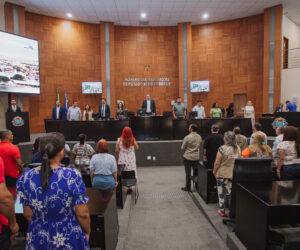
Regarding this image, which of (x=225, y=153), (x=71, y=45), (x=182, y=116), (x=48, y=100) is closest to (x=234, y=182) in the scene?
(x=225, y=153)

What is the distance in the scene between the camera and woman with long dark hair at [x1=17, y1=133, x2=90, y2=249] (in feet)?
4.62

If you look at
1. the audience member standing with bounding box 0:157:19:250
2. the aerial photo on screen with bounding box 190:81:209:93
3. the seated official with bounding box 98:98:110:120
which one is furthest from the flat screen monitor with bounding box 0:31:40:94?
the audience member standing with bounding box 0:157:19:250

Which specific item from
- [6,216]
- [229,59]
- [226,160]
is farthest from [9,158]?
[229,59]

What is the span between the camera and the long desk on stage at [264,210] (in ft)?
6.91

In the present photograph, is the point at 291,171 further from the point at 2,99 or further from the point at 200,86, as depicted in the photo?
the point at 2,99

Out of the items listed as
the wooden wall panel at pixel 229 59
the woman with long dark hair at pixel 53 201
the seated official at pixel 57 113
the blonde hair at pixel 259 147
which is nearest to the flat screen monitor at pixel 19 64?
the seated official at pixel 57 113

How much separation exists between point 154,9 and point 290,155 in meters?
10.1

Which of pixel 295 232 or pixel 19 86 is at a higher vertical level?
pixel 19 86

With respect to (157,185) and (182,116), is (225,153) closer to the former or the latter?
(157,185)

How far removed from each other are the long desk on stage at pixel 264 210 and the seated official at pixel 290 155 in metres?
0.43

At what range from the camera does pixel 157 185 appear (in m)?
5.87

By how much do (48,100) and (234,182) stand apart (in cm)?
1096

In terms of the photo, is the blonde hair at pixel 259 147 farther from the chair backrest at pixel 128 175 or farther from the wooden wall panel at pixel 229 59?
the wooden wall panel at pixel 229 59

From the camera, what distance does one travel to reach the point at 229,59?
1285 centimetres
